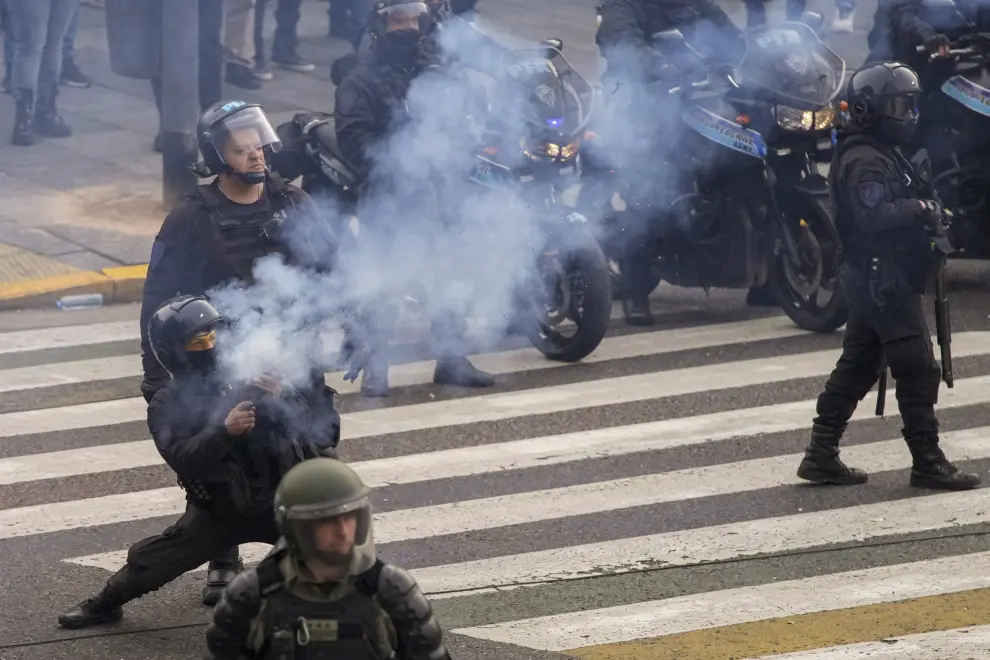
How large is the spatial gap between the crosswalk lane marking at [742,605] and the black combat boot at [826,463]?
3.24 feet

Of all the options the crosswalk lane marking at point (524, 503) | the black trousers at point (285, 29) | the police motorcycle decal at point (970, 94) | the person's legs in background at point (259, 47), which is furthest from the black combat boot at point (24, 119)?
the crosswalk lane marking at point (524, 503)

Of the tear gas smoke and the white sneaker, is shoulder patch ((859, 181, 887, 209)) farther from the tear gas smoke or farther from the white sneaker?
the white sneaker

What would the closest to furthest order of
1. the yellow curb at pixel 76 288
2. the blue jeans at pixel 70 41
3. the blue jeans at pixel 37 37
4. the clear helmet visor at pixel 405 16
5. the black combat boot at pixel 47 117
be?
the clear helmet visor at pixel 405 16 < the yellow curb at pixel 76 288 < the blue jeans at pixel 37 37 < the black combat boot at pixel 47 117 < the blue jeans at pixel 70 41

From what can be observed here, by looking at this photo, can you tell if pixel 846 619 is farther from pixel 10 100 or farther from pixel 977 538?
pixel 10 100

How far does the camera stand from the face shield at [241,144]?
723 cm

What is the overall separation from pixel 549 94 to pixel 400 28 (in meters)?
1.01

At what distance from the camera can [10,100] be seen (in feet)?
55.2

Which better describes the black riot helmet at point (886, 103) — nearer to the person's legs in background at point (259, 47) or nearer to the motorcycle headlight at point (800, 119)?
the motorcycle headlight at point (800, 119)

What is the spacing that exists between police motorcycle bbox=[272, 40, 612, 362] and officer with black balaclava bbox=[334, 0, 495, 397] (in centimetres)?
39

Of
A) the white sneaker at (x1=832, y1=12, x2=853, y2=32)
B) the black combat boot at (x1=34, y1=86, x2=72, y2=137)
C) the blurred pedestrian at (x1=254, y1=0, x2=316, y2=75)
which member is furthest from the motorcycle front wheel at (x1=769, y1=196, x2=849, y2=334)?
the white sneaker at (x1=832, y1=12, x2=853, y2=32)

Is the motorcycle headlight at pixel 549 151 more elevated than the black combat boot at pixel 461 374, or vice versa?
the motorcycle headlight at pixel 549 151

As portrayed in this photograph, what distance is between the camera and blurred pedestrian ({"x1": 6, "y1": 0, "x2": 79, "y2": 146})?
1513cm

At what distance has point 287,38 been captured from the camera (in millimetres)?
18078

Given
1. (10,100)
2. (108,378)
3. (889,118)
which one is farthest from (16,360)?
(10,100)
